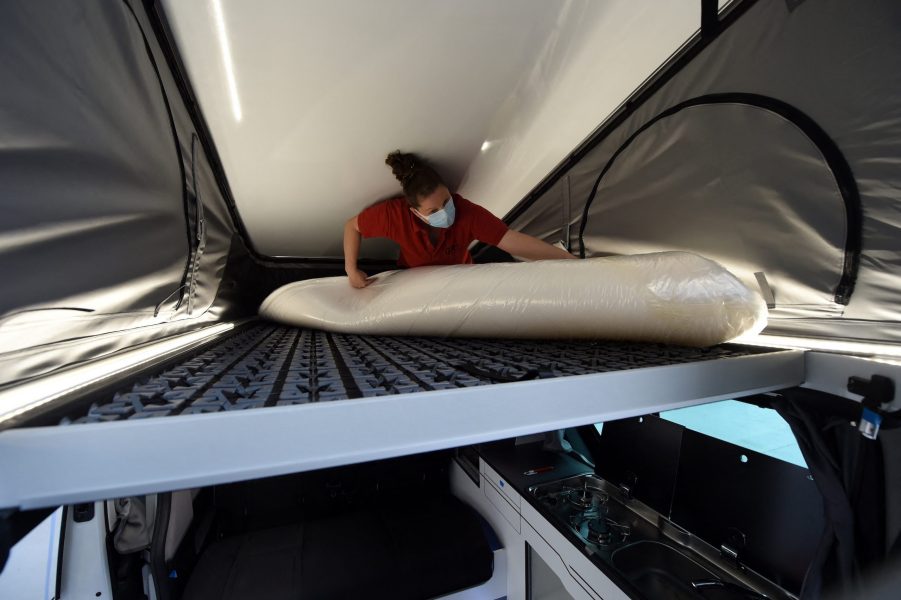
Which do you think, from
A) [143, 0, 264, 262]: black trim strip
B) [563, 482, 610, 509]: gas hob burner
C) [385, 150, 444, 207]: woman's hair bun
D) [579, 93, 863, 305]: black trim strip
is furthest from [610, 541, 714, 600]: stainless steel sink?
[143, 0, 264, 262]: black trim strip

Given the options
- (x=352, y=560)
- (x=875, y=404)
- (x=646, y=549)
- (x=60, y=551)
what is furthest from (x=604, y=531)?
(x=60, y=551)

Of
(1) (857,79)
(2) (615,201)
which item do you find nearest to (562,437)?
(2) (615,201)

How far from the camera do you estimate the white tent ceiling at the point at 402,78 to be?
0.93 meters

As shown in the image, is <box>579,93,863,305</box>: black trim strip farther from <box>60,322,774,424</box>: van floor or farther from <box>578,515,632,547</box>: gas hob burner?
<box>578,515,632,547</box>: gas hob burner

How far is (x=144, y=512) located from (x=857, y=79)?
240cm

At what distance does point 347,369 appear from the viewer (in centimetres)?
68

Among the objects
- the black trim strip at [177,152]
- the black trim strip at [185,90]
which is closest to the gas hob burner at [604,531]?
the black trim strip at [177,152]

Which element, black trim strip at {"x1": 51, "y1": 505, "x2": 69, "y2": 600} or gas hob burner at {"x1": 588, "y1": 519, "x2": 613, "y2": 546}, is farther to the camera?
gas hob burner at {"x1": 588, "y1": 519, "x2": 613, "y2": 546}

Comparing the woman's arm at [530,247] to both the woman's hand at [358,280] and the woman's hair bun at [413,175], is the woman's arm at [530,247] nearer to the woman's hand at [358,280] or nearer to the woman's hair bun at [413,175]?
the woman's hair bun at [413,175]

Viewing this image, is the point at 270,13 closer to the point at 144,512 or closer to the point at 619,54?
the point at 619,54

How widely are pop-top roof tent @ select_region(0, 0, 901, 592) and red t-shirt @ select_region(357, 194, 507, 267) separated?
0.21 m

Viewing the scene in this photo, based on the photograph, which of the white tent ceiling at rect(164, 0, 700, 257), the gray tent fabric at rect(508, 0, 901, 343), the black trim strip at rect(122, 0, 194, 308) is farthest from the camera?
the white tent ceiling at rect(164, 0, 700, 257)

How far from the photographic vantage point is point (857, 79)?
2.32 ft

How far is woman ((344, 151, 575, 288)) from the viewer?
→ 136 cm
